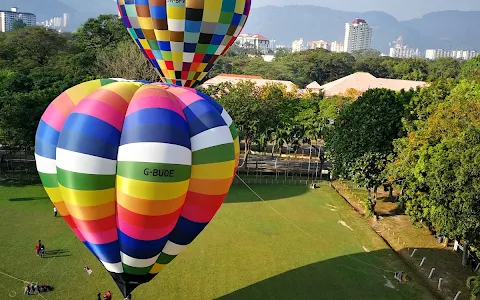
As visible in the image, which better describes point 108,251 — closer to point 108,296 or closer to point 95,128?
point 95,128

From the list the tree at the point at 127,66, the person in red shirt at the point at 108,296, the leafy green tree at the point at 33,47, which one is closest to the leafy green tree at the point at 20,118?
the tree at the point at 127,66

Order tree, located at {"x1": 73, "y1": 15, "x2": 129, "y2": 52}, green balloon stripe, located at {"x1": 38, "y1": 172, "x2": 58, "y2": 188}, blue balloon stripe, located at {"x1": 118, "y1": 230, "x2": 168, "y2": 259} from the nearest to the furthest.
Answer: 1. blue balloon stripe, located at {"x1": 118, "y1": 230, "x2": 168, "y2": 259}
2. green balloon stripe, located at {"x1": 38, "y1": 172, "x2": 58, "y2": 188}
3. tree, located at {"x1": 73, "y1": 15, "x2": 129, "y2": 52}

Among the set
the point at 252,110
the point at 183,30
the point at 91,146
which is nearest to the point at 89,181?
the point at 91,146

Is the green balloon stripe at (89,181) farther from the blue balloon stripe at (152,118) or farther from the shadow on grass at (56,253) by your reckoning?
the shadow on grass at (56,253)

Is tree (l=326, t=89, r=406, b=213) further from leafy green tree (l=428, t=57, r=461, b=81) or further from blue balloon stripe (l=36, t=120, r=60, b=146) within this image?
leafy green tree (l=428, t=57, r=461, b=81)

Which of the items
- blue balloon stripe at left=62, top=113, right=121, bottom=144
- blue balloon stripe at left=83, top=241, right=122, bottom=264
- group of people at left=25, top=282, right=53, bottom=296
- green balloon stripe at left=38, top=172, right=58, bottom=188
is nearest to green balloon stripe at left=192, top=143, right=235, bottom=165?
blue balloon stripe at left=62, top=113, right=121, bottom=144
